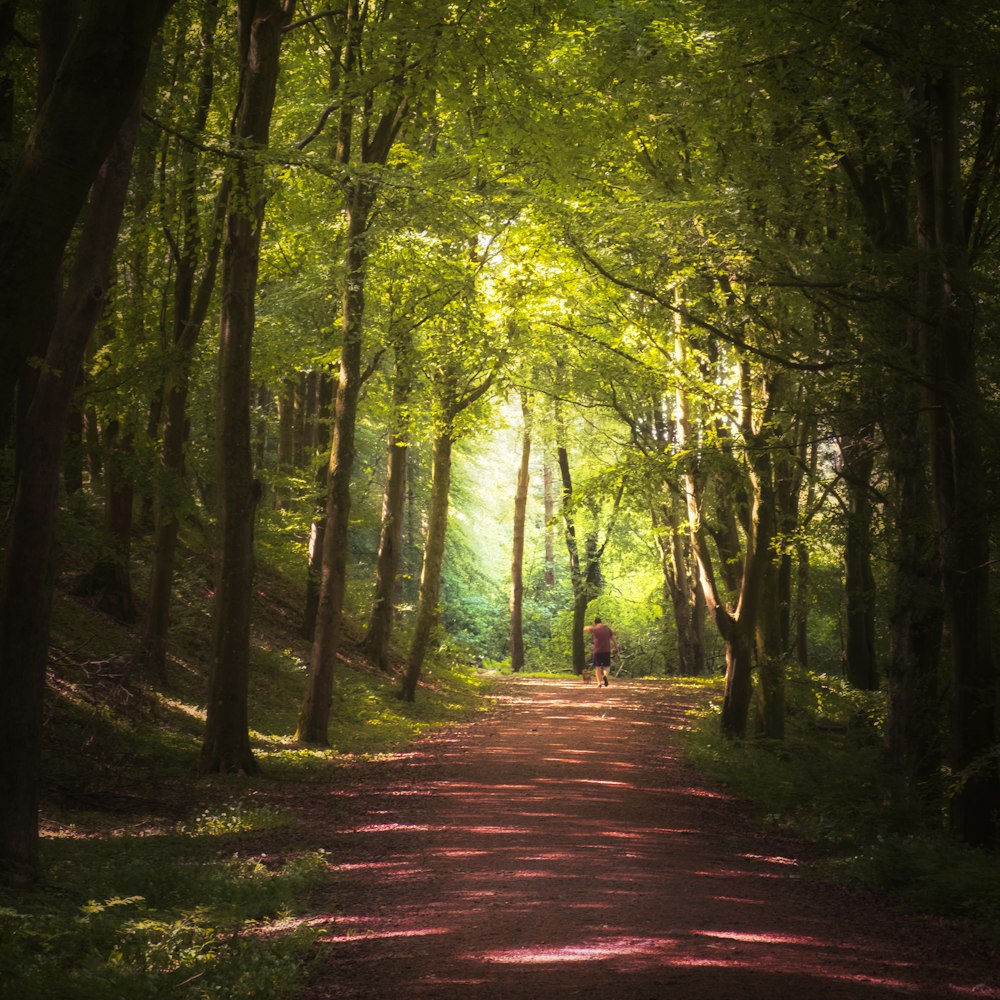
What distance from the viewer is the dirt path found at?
517cm

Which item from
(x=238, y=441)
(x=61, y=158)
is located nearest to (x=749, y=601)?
(x=238, y=441)

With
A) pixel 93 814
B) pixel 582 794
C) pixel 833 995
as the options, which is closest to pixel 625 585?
pixel 582 794

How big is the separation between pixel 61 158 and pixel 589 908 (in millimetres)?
5693

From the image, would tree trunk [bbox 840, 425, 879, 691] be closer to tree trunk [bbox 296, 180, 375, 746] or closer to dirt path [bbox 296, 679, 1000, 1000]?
dirt path [bbox 296, 679, 1000, 1000]

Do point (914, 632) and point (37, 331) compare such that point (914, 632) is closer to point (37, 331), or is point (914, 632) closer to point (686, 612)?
point (37, 331)

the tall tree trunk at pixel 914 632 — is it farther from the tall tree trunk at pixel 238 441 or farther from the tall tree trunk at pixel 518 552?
the tall tree trunk at pixel 518 552

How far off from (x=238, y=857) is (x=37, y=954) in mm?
3457

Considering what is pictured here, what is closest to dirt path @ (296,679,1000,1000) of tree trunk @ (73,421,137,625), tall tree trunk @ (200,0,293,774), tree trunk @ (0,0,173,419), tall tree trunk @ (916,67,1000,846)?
tall tree trunk @ (200,0,293,774)

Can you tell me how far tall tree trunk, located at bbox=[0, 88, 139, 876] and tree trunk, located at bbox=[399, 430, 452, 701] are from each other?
13.5m

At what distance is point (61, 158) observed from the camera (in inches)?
219

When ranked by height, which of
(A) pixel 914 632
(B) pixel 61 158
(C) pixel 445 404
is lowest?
(A) pixel 914 632

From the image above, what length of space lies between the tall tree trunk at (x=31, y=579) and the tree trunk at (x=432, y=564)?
13.5 m

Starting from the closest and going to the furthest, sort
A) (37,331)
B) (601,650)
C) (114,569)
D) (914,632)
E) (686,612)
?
1. (37,331)
2. (914,632)
3. (114,569)
4. (601,650)
5. (686,612)

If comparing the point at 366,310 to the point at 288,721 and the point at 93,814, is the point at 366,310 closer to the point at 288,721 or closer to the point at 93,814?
the point at 288,721
